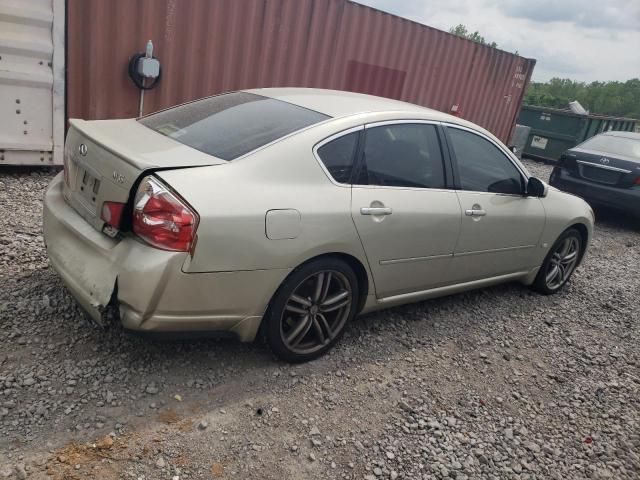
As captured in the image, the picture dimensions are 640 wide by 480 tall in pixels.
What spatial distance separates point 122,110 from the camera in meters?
6.04

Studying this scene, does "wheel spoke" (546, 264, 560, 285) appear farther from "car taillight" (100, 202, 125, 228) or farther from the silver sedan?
"car taillight" (100, 202, 125, 228)

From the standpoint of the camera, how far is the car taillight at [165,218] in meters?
2.31

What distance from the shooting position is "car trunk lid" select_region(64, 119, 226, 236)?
7.98 feet

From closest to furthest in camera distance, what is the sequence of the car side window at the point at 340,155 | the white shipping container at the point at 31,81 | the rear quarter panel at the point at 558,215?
the car side window at the point at 340,155
the rear quarter panel at the point at 558,215
the white shipping container at the point at 31,81

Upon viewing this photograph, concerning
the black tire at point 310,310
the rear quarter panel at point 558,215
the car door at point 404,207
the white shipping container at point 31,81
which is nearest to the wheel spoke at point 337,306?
the black tire at point 310,310

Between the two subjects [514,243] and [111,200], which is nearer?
[111,200]

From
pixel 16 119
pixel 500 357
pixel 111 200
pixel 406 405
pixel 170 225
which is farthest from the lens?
pixel 16 119

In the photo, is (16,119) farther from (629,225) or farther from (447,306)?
(629,225)

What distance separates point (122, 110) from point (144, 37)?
868 mm

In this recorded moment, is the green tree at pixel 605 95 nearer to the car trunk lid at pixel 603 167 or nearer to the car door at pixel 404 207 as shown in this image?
the car trunk lid at pixel 603 167

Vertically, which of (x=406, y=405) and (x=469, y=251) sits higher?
(x=469, y=251)

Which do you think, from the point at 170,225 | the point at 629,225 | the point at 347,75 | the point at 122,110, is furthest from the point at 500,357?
the point at 629,225

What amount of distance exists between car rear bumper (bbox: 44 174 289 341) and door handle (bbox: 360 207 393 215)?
608mm

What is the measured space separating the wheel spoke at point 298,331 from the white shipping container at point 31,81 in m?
4.06
